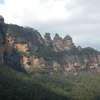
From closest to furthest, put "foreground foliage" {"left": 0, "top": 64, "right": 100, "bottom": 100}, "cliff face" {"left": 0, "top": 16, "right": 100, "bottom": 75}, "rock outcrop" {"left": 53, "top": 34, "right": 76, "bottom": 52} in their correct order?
"foreground foliage" {"left": 0, "top": 64, "right": 100, "bottom": 100}
"cliff face" {"left": 0, "top": 16, "right": 100, "bottom": 75}
"rock outcrop" {"left": 53, "top": 34, "right": 76, "bottom": 52}

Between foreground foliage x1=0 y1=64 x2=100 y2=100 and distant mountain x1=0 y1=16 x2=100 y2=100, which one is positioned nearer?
foreground foliage x1=0 y1=64 x2=100 y2=100

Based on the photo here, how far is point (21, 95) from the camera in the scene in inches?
2112

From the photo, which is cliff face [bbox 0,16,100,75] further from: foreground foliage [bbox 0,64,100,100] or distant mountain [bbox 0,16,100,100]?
foreground foliage [bbox 0,64,100,100]

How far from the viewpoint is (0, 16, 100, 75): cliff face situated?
83838 mm

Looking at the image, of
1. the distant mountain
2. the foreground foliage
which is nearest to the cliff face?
the distant mountain

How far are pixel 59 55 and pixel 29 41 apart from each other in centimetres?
2143

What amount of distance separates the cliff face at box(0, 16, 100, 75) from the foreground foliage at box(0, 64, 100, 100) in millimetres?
6344

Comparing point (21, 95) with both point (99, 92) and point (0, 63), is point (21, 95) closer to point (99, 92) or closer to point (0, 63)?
point (0, 63)

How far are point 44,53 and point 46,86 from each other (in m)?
35.8

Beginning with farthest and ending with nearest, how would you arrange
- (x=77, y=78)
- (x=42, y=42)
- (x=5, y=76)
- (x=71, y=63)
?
(x=42, y=42) < (x=71, y=63) < (x=77, y=78) < (x=5, y=76)

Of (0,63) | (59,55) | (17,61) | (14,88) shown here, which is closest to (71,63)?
(59,55)

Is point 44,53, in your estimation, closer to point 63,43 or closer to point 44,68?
point 44,68

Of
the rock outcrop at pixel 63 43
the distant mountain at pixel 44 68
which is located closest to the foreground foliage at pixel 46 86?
the distant mountain at pixel 44 68

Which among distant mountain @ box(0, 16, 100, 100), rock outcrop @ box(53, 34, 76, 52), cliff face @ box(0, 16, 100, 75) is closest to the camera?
distant mountain @ box(0, 16, 100, 100)
